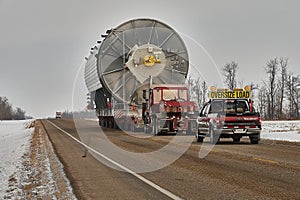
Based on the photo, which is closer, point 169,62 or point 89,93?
point 169,62

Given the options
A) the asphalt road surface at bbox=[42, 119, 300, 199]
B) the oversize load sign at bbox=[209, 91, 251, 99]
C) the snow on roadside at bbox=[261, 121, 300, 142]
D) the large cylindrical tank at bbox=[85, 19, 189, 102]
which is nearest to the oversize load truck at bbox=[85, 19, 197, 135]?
the large cylindrical tank at bbox=[85, 19, 189, 102]

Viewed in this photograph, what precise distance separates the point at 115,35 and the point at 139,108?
502 centimetres

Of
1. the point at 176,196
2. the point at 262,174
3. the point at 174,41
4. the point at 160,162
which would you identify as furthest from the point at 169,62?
the point at 176,196

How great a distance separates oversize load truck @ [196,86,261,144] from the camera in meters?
18.8

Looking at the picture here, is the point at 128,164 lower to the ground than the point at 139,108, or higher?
lower

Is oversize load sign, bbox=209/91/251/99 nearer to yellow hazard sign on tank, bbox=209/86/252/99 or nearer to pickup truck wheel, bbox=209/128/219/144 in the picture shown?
yellow hazard sign on tank, bbox=209/86/252/99

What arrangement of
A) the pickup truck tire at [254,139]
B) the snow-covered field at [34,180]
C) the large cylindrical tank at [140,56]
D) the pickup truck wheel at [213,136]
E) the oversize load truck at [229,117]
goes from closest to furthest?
the snow-covered field at [34,180] < the oversize load truck at [229,117] < the pickup truck wheel at [213,136] < the pickup truck tire at [254,139] < the large cylindrical tank at [140,56]

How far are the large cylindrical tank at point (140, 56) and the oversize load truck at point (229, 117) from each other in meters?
7.35

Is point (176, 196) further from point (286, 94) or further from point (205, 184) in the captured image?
point (286, 94)

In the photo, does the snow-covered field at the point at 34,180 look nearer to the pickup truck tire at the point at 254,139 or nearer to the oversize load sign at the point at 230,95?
the oversize load sign at the point at 230,95

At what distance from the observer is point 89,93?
38344mm

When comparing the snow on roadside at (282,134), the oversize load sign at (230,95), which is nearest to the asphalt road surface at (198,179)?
the oversize load sign at (230,95)

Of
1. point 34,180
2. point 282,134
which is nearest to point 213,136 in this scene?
point 282,134

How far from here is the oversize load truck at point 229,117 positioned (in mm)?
18812
